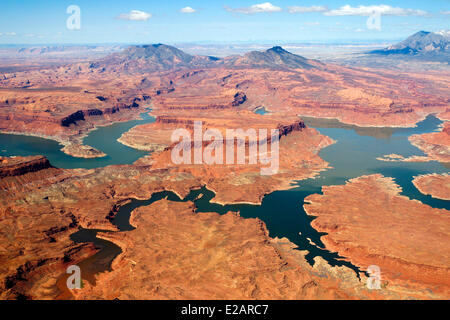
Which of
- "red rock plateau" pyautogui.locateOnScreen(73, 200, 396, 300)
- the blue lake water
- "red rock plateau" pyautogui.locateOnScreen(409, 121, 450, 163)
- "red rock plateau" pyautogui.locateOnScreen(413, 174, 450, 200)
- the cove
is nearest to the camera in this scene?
"red rock plateau" pyautogui.locateOnScreen(73, 200, 396, 300)

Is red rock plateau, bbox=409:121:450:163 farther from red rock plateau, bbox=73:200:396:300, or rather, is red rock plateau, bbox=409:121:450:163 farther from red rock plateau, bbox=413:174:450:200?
red rock plateau, bbox=73:200:396:300

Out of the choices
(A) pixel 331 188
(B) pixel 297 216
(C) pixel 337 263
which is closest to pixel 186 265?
(C) pixel 337 263

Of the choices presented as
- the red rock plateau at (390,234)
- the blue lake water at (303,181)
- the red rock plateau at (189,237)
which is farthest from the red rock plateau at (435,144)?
the red rock plateau at (390,234)

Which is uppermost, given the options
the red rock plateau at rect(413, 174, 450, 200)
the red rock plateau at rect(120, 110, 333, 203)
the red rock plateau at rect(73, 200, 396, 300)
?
the red rock plateau at rect(120, 110, 333, 203)

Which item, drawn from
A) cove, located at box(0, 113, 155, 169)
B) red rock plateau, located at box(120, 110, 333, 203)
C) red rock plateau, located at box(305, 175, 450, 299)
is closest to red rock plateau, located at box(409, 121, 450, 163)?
red rock plateau, located at box(120, 110, 333, 203)

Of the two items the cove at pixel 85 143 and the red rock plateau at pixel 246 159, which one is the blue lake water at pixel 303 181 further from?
the red rock plateau at pixel 246 159

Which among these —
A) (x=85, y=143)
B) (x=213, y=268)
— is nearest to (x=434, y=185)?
(x=213, y=268)
